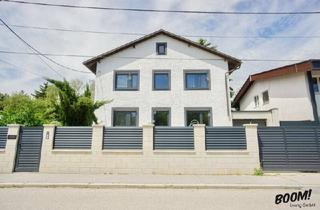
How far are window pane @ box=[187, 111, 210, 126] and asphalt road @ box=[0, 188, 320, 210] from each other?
8.27 metres

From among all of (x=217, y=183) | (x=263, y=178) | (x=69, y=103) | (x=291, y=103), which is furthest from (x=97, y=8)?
(x=291, y=103)

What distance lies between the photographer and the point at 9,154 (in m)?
10.3

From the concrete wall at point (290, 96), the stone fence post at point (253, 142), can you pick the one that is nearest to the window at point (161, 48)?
the concrete wall at point (290, 96)

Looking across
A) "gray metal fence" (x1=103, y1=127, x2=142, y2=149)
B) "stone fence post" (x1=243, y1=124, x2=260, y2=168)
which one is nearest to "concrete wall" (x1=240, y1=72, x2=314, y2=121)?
"stone fence post" (x1=243, y1=124, x2=260, y2=168)

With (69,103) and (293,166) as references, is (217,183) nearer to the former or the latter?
(293,166)

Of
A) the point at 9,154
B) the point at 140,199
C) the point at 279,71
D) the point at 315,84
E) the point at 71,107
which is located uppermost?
the point at 279,71

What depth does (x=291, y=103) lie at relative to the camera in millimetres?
16625

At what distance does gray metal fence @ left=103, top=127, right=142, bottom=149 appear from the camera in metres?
10.4

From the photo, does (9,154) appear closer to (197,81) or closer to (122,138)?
(122,138)

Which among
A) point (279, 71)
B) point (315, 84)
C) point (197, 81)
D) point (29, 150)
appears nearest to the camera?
point (29, 150)

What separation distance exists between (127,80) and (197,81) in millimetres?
4865

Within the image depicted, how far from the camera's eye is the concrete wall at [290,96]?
1584cm

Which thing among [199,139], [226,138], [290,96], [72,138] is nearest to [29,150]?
[72,138]

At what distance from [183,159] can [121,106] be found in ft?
23.5
